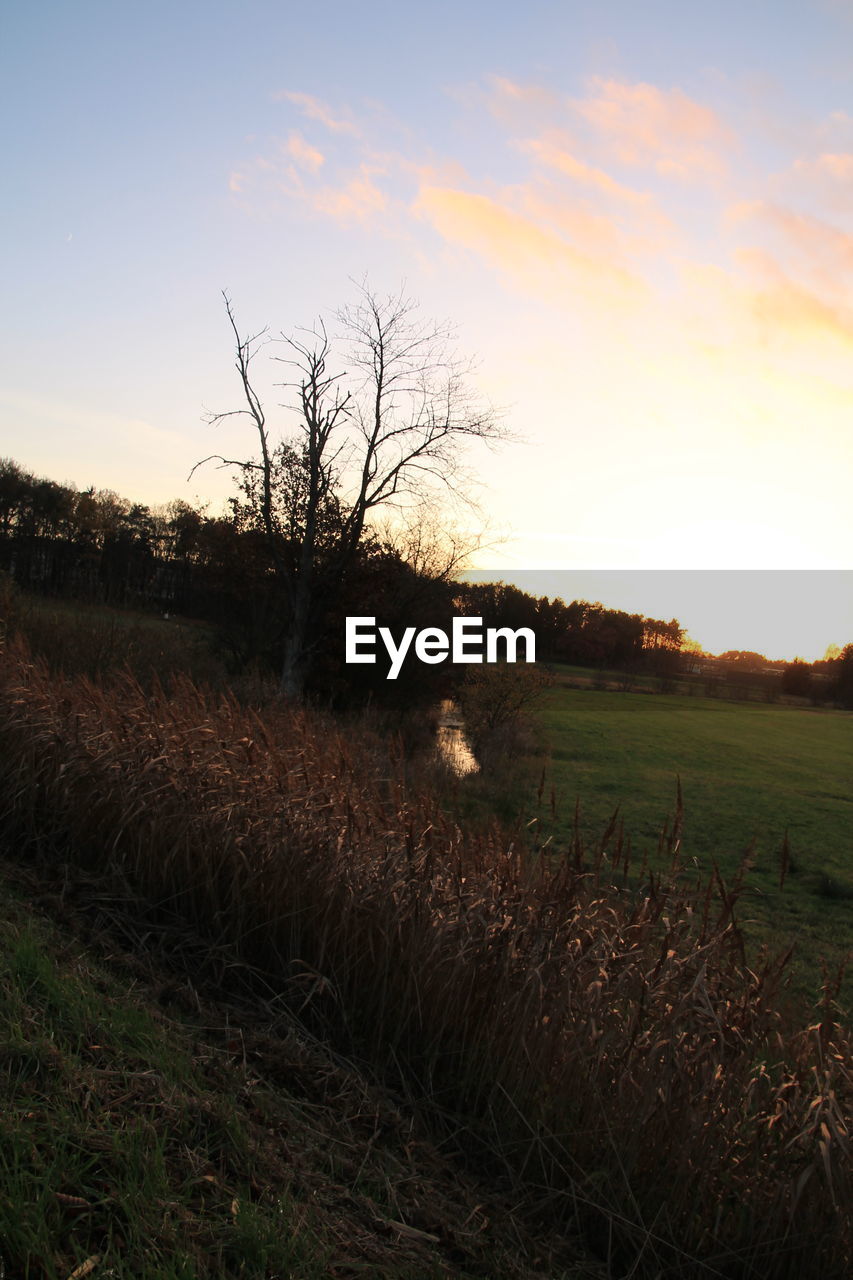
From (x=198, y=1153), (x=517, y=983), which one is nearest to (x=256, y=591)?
(x=517, y=983)

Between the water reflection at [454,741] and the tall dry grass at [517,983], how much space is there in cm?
1681

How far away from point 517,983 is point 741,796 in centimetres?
2309

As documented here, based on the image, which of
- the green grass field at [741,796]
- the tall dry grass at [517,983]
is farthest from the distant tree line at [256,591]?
the tall dry grass at [517,983]

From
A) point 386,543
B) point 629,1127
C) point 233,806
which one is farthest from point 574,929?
point 386,543

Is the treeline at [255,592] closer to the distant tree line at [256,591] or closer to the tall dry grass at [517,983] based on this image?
the distant tree line at [256,591]

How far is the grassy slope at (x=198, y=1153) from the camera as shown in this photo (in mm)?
2289

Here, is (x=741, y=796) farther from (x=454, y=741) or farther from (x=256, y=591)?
(x=256, y=591)

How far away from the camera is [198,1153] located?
2691 mm

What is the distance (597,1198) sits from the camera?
330 cm

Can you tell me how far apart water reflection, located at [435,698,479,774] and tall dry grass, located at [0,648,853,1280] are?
1681 cm

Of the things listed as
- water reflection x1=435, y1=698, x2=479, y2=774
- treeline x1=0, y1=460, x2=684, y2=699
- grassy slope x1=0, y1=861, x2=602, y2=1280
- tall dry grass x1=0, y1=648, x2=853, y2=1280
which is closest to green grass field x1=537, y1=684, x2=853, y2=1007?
tall dry grass x1=0, y1=648, x2=853, y2=1280

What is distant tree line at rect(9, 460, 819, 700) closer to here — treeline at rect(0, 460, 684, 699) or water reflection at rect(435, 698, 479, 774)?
treeline at rect(0, 460, 684, 699)

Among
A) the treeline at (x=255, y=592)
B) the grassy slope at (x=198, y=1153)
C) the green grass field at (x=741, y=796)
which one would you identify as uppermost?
the treeline at (x=255, y=592)

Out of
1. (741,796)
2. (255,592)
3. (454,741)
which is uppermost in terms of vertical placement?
(255,592)
